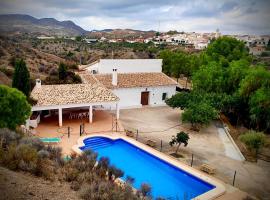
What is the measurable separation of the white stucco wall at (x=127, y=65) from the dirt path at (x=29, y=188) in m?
21.0

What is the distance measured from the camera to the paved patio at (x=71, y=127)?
18170 millimetres

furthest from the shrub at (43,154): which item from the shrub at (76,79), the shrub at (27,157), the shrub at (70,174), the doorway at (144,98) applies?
the shrub at (76,79)

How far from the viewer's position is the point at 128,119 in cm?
2453

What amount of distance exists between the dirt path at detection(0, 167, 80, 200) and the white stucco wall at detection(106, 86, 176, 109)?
723 inches

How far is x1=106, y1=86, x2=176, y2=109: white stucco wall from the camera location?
2769 centimetres

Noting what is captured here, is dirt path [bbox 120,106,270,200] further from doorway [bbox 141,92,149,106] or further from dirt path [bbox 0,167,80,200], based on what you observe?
dirt path [bbox 0,167,80,200]

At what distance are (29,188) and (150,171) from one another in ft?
27.5

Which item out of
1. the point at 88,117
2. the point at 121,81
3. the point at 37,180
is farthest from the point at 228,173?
the point at 121,81

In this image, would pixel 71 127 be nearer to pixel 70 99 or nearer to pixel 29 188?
pixel 70 99

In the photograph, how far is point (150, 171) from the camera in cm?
1555

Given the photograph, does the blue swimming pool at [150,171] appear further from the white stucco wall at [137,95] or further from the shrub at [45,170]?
the white stucco wall at [137,95]

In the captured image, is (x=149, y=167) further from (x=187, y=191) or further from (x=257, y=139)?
(x=257, y=139)

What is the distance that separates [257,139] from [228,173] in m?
3.40

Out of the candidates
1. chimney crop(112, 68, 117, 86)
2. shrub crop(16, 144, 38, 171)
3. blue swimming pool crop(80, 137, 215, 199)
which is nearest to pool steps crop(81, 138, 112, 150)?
blue swimming pool crop(80, 137, 215, 199)
